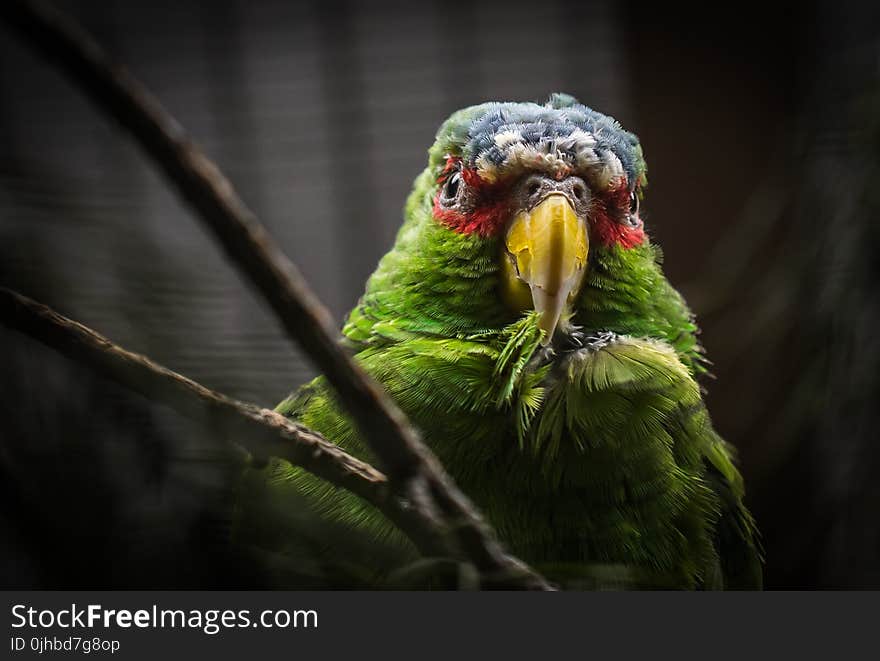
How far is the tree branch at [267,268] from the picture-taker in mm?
302

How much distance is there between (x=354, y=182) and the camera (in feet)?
5.16

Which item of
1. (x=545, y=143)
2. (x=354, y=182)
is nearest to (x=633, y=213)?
(x=545, y=143)

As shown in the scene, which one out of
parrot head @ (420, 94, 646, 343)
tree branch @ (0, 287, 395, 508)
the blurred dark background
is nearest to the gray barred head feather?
parrot head @ (420, 94, 646, 343)

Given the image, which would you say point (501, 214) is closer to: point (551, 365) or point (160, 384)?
point (551, 365)

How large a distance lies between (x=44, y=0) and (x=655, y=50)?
3.19 ft

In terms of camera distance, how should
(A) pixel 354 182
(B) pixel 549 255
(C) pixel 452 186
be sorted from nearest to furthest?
1. (B) pixel 549 255
2. (C) pixel 452 186
3. (A) pixel 354 182

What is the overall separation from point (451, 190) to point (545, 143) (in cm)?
16

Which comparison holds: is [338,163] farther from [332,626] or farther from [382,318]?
[332,626]

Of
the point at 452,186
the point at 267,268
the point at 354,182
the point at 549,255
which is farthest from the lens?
the point at 354,182

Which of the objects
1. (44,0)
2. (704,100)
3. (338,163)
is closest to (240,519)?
(44,0)

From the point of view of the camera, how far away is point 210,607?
0.52m

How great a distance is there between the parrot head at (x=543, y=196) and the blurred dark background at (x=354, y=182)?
15 cm

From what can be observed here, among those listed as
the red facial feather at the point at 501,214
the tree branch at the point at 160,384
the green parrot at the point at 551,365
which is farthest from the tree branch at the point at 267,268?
the red facial feather at the point at 501,214

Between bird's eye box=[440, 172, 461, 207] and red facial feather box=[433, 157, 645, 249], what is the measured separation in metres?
0.02
